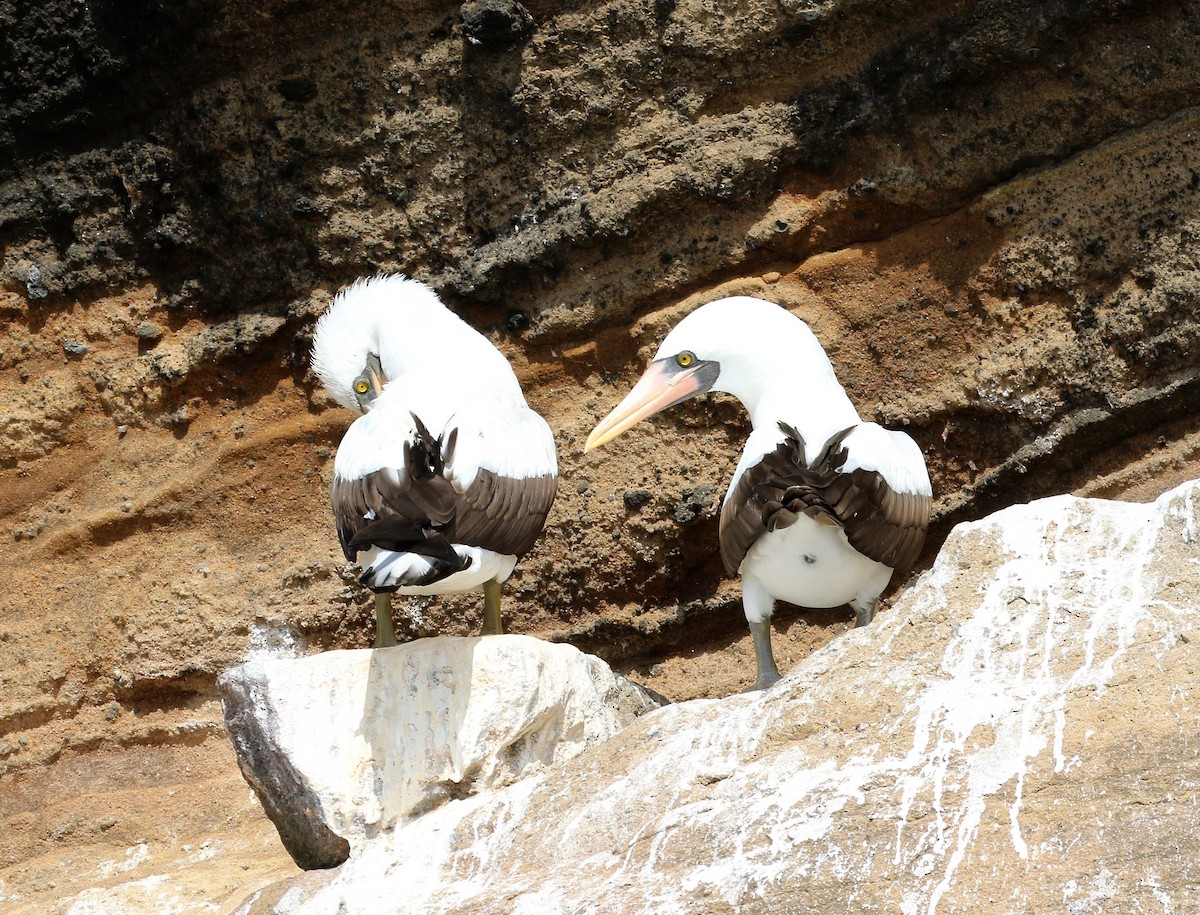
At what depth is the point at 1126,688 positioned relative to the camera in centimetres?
392

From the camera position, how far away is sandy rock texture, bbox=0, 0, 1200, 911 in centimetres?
680

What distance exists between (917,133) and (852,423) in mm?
2013

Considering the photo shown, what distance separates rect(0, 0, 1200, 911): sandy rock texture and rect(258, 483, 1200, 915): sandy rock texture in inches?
92.4

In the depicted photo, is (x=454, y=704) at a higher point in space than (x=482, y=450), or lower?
lower

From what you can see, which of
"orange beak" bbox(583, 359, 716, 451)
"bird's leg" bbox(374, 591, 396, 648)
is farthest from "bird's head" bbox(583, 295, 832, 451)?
"bird's leg" bbox(374, 591, 396, 648)

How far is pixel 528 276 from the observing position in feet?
24.3

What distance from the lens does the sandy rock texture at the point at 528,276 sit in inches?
268

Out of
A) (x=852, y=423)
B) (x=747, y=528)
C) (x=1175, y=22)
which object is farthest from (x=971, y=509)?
(x=1175, y=22)

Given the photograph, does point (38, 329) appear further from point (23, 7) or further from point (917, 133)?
point (917, 133)

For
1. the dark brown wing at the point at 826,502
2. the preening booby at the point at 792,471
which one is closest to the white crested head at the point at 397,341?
the preening booby at the point at 792,471

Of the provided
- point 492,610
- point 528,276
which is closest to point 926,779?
point 492,610

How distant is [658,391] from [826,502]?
1.20 metres

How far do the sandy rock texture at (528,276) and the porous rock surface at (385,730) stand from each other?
1.98 metres

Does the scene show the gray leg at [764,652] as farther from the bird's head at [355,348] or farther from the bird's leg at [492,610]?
the bird's head at [355,348]
